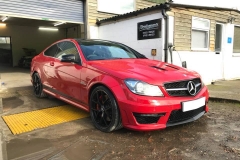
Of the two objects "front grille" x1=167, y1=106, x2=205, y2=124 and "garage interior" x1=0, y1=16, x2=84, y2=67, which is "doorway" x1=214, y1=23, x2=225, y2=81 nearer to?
"front grille" x1=167, y1=106, x2=205, y2=124

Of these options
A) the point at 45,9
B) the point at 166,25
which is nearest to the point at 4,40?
the point at 45,9

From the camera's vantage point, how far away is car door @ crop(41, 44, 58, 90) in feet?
14.7

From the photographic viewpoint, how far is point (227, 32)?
8.66 meters

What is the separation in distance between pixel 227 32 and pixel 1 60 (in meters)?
16.5

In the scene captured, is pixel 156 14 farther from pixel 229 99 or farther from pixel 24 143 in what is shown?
pixel 24 143

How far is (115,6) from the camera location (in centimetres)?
1067

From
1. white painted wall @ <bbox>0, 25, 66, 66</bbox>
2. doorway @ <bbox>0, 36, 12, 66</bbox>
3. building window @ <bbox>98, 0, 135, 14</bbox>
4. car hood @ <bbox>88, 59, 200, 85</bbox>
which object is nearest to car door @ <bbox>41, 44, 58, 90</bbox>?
car hood @ <bbox>88, 59, 200, 85</bbox>

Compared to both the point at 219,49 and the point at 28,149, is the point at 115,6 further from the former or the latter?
the point at 28,149

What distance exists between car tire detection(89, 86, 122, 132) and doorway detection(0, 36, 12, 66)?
50.8 ft

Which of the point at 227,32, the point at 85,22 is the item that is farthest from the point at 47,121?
the point at 227,32

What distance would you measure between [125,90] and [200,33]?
5783mm

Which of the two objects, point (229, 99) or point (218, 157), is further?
point (229, 99)

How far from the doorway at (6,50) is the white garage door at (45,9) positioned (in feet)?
31.7

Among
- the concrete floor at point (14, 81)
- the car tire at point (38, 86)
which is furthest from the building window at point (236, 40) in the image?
the concrete floor at point (14, 81)
